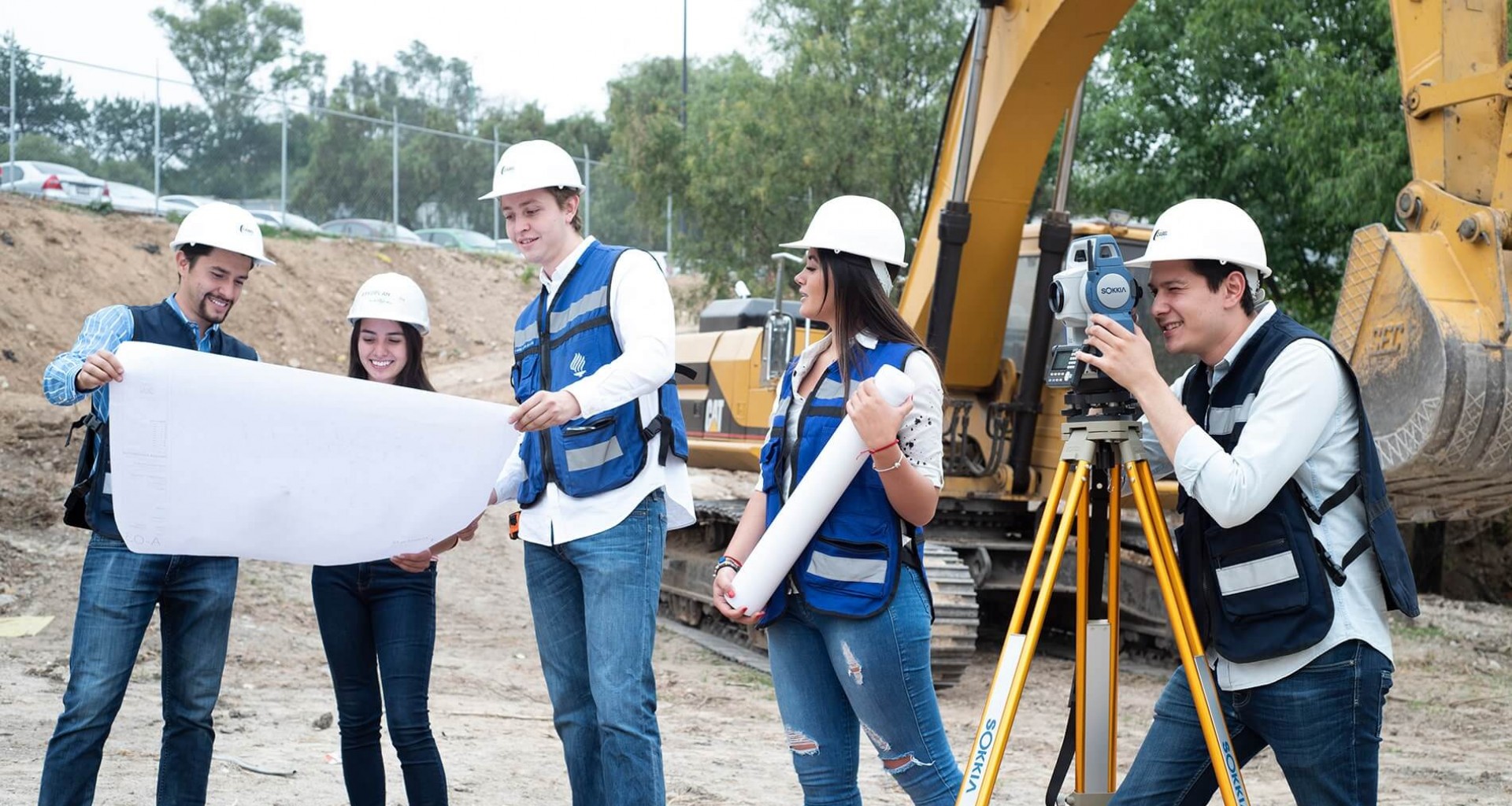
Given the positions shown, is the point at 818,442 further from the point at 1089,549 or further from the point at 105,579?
the point at 105,579

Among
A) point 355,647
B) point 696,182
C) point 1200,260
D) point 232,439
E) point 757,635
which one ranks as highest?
point 696,182

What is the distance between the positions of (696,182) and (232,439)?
22.7 m

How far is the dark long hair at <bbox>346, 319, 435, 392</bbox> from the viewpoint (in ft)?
15.2

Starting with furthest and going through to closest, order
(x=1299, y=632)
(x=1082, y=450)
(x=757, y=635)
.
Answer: (x=757, y=635), (x=1082, y=450), (x=1299, y=632)

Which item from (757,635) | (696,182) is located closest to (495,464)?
(757,635)

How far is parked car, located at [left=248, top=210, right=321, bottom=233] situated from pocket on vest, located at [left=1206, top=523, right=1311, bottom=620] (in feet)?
86.3

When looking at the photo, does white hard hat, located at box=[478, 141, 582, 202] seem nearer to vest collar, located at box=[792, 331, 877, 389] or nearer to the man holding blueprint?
the man holding blueprint

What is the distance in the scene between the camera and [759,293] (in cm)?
2747

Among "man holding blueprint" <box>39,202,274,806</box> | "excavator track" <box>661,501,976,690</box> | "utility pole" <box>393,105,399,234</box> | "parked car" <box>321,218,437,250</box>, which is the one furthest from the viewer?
"parked car" <box>321,218,437,250</box>

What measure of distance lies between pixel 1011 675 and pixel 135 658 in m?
2.38

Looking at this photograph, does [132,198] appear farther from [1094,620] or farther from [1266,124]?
[1094,620]

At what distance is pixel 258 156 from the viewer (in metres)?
27.5

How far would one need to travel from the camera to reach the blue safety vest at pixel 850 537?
3.49 metres

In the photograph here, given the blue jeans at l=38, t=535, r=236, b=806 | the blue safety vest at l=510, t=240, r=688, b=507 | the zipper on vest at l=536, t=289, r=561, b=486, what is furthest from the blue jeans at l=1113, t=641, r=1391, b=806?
the blue jeans at l=38, t=535, r=236, b=806
